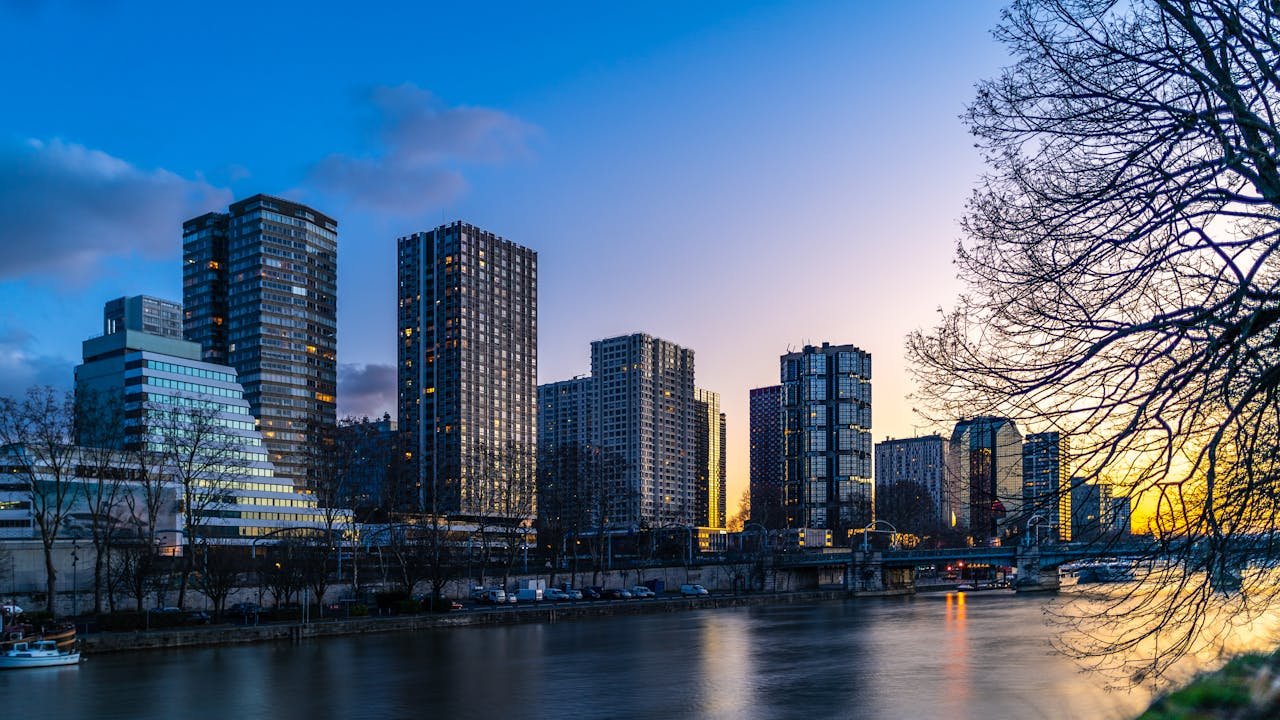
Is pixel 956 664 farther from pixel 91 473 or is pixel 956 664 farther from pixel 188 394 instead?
pixel 188 394

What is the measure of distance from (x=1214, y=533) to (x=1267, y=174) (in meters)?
4.59

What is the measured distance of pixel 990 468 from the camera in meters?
17.7

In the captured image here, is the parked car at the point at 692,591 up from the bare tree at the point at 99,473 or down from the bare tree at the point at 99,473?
down

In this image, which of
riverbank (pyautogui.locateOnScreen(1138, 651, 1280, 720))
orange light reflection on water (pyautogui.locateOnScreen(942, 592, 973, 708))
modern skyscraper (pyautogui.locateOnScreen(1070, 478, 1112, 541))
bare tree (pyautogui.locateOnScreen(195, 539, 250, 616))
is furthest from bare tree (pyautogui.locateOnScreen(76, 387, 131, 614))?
modern skyscraper (pyautogui.locateOnScreen(1070, 478, 1112, 541))

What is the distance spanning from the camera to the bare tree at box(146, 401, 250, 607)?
81250 millimetres

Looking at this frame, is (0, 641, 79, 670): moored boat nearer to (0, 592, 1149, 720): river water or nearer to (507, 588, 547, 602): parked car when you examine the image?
(0, 592, 1149, 720): river water

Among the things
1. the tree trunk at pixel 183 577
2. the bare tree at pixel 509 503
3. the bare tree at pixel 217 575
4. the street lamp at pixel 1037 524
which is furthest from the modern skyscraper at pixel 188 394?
the street lamp at pixel 1037 524

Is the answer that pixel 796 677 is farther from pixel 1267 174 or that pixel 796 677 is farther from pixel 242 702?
pixel 1267 174

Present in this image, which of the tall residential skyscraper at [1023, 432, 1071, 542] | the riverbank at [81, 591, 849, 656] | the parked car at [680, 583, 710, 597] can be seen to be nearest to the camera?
the tall residential skyscraper at [1023, 432, 1071, 542]

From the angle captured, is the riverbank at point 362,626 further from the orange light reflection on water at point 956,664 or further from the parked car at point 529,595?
the orange light reflection on water at point 956,664

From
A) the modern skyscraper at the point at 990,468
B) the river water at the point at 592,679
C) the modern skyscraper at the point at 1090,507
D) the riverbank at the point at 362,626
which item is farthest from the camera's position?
the riverbank at the point at 362,626

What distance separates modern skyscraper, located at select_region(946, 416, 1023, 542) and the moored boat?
2054 inches

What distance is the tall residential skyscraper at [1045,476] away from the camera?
14961 millimetres

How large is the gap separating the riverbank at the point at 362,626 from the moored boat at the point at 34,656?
465cm
